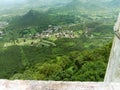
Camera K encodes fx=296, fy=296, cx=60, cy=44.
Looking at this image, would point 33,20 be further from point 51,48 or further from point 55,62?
point 55,62

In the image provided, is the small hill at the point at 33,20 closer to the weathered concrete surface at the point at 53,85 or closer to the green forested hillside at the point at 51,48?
the green forested hillside at the point at 51,48

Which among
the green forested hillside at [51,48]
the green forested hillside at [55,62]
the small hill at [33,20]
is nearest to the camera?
the green forested hillside at [55,62]

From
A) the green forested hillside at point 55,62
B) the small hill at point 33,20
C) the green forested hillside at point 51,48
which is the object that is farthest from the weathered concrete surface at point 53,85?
the small hill at point 33,20

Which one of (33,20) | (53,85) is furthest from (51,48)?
(53,85)

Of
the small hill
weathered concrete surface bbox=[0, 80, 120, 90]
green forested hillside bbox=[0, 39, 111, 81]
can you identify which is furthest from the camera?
the small hill

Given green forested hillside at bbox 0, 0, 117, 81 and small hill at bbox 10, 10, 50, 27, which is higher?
green forested hillside at bbox 0, 0, 117, 81

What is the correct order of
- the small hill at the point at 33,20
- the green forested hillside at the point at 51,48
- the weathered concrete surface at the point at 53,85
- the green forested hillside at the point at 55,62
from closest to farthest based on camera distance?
the weathered concrete surface at the point at 53,85, the green forested hillside at the point at 55,62, the green forested hillside at the point at 51,48, the small hill at the point at 33,20

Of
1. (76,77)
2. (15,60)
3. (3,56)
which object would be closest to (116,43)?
(76,77)

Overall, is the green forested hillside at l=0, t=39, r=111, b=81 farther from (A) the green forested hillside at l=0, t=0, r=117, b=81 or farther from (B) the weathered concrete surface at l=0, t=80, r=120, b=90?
(B) the weathered concrete surface at l=0, t=80, r=120, b=90

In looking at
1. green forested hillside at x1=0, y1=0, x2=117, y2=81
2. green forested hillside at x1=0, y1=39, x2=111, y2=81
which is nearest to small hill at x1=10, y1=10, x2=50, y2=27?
green forested hillside at x1=0, y1=0, x2=117, y2=81
